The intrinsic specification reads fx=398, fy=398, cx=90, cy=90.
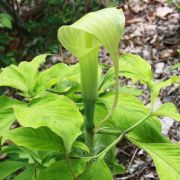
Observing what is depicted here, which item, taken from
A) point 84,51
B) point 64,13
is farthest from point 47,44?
point 84,51

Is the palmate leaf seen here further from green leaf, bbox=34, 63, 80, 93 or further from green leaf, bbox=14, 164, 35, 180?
green leaf, bbox=14, 164, 35, 180

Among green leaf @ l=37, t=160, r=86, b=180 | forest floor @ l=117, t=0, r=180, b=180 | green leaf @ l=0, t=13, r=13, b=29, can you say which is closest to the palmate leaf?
green leaf @ l=37, t=160, r=86, b=180

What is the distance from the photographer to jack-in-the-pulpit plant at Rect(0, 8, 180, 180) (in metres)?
0.65

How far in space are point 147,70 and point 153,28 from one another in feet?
7.63

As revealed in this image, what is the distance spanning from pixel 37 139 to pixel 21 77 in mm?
193

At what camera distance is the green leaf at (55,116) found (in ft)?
2.32

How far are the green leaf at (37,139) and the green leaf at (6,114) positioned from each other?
0.02 metres

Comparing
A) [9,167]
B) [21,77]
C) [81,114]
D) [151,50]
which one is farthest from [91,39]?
[151,50]

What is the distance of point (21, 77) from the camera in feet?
3.08

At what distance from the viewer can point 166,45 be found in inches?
115

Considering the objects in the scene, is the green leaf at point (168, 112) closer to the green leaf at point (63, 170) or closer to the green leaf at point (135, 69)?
the green leaf at point (135, 69)

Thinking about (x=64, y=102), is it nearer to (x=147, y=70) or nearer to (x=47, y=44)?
(x=147, y=70)

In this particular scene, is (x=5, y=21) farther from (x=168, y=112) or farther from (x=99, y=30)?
(x=99, y=30)

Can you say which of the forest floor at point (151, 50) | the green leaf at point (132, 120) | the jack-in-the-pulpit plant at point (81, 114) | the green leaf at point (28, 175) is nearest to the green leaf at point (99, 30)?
the jack-in-the-pulpit plant at point (81, 114)
